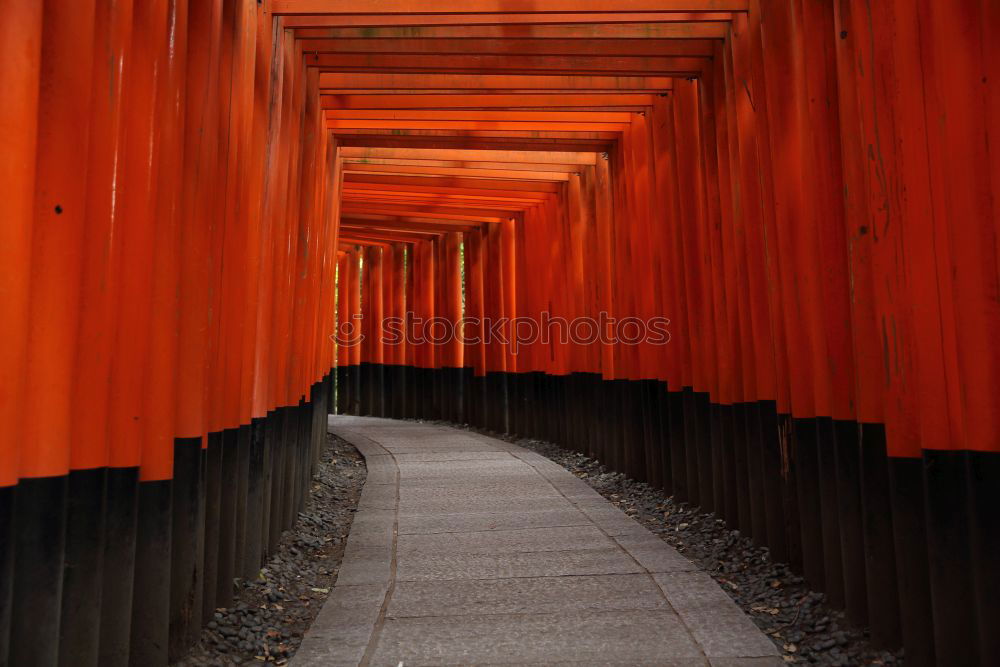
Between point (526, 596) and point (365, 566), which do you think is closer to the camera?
point (526, 596)

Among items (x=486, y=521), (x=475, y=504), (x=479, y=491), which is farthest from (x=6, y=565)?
(x=479, y=491)

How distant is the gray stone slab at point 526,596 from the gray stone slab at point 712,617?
5.1 inches

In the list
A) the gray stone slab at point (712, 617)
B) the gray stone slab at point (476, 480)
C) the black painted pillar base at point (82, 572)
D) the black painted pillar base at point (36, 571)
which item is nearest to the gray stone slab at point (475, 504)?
the gray stone slab at point (476, 480)

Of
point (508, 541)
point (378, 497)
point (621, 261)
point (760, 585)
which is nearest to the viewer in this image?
point (760, 585)

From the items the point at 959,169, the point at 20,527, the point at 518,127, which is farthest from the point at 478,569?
the point at 518,127

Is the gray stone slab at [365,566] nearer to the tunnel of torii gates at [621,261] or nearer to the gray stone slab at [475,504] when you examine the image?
the tunnel of torii gates at [621,261]

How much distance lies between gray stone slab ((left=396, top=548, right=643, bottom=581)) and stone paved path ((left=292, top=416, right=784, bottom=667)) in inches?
0.5

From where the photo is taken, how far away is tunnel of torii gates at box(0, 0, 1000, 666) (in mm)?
2662

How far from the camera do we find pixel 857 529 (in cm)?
411

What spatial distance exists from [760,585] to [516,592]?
4.81 feet

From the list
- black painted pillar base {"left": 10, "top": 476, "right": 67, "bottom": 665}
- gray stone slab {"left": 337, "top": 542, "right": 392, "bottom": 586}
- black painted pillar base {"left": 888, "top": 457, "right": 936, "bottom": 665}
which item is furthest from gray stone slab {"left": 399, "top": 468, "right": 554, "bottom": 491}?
black painted pillar base {"left": 10, "top": 476, "right": 67, "bottom": 665}

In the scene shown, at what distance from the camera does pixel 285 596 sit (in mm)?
5008

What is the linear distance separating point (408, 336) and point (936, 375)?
565 inches

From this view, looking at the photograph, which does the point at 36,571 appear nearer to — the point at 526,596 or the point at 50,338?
the point at 50,338
